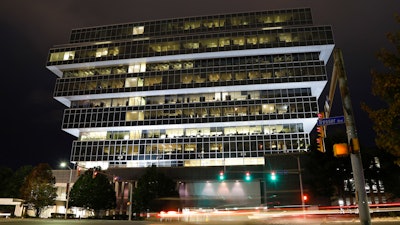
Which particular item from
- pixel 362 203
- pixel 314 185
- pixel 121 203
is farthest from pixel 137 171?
pixel 362 203

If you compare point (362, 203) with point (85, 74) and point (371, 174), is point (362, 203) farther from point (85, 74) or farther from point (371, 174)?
point (85, 74)

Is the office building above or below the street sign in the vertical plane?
above

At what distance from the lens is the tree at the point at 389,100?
41.2 feet

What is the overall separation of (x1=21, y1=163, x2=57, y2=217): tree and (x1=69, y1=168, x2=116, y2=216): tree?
3645 mm

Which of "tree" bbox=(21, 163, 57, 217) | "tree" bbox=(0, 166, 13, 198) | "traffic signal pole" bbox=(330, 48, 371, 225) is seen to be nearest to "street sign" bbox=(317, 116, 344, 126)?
"traffic signal pole" bbox=(330, 48, 371, 225)

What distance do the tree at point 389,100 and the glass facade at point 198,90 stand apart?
57753mm

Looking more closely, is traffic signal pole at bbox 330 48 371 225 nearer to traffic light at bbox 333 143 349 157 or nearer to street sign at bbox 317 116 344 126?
traffic light at bbox 333 143 349 157

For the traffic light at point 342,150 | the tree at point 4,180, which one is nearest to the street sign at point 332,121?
the traffic light at point 342,150

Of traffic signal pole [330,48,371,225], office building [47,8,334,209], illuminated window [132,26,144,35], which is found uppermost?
illuminated window [132,26,144,35]

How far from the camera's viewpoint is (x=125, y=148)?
7594cm

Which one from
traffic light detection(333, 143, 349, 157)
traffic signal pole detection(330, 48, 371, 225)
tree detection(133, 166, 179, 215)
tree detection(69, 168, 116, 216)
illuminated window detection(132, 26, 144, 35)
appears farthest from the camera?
illuminated window detection(132, 26, 144, 35)

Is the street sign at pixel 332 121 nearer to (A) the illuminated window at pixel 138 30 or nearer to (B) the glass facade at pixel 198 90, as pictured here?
(B) the glass facade at pixel 198 90

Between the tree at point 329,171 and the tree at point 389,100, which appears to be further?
the tree at point 329,171

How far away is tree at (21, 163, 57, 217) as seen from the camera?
52.4 m
